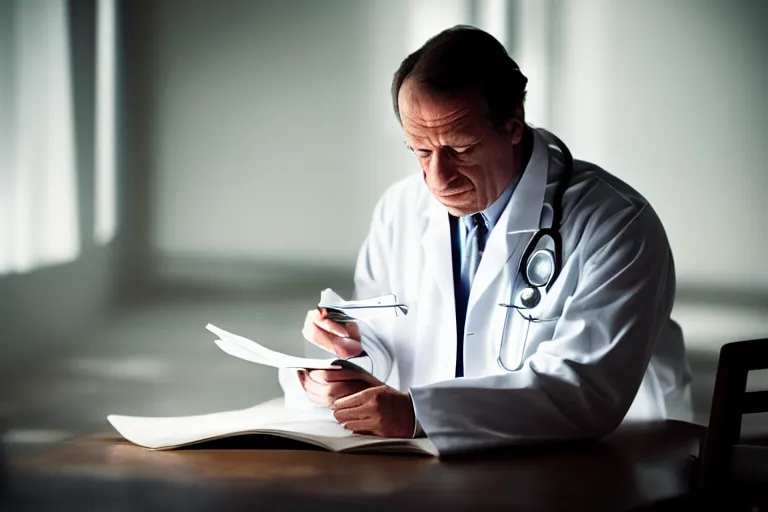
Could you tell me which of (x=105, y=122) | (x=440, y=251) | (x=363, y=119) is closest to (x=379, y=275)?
(x=440, y=251)

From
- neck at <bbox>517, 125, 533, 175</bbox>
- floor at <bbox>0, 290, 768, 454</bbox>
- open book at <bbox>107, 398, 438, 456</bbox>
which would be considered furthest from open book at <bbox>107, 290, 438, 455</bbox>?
floor at <bbox>0, 290, 768, 454</bbox>

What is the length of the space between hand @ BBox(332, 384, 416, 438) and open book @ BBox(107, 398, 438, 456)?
0.06ft

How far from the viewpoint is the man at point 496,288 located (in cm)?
149

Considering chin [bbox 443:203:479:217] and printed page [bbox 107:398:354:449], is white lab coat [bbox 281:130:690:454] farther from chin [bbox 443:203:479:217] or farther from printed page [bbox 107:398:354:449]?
printed page [bbox 107:398:354:449]

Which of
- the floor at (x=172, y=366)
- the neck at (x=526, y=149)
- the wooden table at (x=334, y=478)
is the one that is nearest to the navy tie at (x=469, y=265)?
the neck at (x=526, y=149)

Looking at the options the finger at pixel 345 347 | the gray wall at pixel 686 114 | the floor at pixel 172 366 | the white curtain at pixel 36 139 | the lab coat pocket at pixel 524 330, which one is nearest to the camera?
the lab coat pocket at pixel 524 330

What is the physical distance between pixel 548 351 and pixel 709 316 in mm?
2997

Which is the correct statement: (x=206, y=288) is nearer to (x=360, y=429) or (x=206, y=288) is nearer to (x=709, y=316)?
(x=709, y=316)

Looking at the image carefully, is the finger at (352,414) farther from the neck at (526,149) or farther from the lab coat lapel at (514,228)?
the neck at (526,149)

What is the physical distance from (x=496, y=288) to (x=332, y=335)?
32 cm

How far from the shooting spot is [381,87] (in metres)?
4.87

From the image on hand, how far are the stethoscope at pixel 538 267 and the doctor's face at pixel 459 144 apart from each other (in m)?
0.12

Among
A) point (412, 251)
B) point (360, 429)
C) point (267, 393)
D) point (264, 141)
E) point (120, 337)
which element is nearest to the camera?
point (360, 429)

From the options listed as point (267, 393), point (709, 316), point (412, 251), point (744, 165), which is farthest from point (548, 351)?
point (744, 165)
